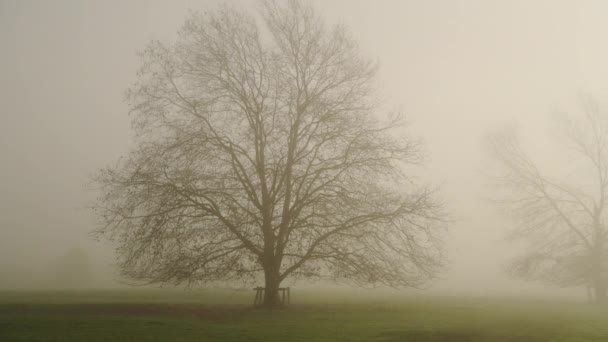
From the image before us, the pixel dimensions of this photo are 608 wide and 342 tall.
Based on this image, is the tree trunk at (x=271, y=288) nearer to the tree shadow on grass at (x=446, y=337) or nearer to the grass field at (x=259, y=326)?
the grass field at (x=259, y=326)

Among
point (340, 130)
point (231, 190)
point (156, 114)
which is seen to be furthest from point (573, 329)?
point (156, 114)

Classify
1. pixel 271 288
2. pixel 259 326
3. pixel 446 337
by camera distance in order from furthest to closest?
1. pixel 271 288
2. pixel 259 326
3. pixel 446 337

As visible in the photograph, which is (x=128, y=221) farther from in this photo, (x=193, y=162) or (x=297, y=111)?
(x=297, y=111)

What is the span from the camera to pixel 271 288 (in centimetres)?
2195

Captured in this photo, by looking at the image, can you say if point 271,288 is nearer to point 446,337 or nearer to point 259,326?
point 259,326

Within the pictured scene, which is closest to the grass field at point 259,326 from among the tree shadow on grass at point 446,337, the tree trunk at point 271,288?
the tree shadow on grass at point 446,337

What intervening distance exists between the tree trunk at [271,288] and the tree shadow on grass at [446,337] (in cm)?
855

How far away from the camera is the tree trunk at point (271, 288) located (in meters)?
21.8

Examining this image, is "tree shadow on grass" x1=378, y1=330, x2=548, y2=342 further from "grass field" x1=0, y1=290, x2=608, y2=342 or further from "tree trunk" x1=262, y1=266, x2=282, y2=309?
"tree trunk" x1=262, y1=266, x2=282, y2=309

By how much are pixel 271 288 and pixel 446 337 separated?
393 inches

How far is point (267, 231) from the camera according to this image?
22328 mm

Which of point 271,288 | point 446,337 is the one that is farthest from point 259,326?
point 271,288

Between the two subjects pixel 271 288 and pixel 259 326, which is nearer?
pixel 259 326


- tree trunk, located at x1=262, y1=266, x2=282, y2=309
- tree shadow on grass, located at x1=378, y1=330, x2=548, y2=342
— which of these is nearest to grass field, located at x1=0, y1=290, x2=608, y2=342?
tree shadow on grass, located at x1=378, y1=330, x2=548, y2=342
